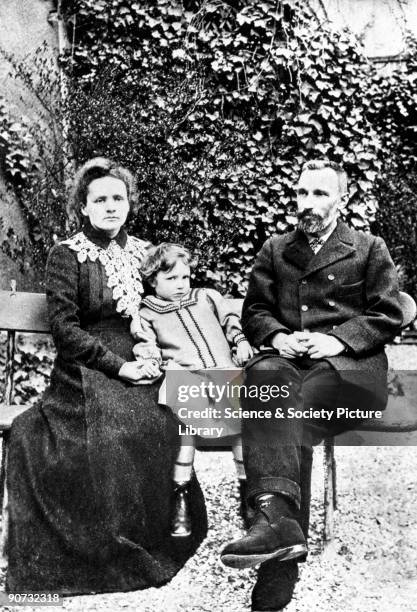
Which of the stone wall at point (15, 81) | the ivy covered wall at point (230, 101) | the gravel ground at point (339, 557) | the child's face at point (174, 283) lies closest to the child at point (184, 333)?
the child's face at point (174, 283)

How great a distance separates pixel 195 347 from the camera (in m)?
3.20

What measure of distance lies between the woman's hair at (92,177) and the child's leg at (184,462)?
4.15 ft

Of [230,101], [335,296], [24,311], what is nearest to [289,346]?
[335,296]

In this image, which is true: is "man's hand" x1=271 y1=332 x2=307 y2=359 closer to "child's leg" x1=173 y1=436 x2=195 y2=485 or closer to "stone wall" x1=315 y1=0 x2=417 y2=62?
"child's leg" x1=173 y1=436 x2=195 y2=485

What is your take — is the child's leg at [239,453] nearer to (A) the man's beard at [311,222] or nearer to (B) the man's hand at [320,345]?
(B) the man's hand at [320,345]

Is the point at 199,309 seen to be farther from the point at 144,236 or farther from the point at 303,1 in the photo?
the point at 303,1

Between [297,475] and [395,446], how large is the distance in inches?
91.9

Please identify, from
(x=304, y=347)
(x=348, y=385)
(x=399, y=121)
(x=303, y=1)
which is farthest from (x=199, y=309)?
(x=399, y=121)

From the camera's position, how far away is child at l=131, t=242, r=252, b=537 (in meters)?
3.02

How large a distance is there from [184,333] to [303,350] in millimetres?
570

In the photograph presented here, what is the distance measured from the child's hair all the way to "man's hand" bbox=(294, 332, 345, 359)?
669mm

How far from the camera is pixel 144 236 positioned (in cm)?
530

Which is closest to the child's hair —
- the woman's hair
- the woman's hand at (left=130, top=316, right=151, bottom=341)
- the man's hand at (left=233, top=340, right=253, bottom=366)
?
the woman's hand at (left=130, top=316, right=151, bottom=341)

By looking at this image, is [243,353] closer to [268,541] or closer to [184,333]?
[184,333]
